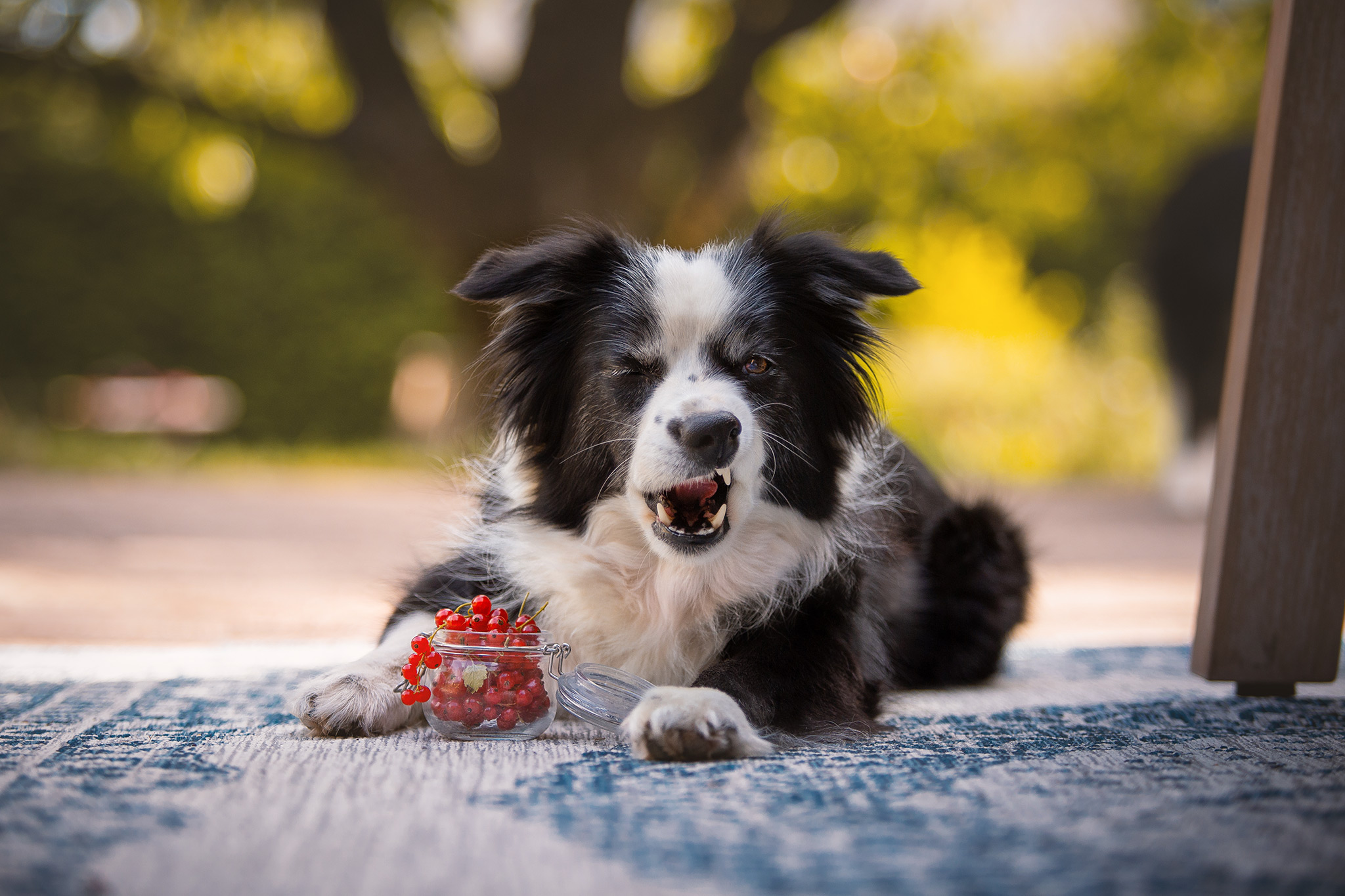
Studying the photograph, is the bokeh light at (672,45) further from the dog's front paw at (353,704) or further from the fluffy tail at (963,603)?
the dog's front paw at (353,704)

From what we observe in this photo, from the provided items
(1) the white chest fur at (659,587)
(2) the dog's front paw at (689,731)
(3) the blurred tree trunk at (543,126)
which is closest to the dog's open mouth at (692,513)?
(1) the white chest fur at (659,587)

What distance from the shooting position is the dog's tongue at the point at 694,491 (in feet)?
7.62

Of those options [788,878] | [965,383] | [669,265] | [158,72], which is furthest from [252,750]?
[965,383]

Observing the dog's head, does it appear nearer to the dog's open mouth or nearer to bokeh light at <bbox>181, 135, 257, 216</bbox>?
the dog's open mouth

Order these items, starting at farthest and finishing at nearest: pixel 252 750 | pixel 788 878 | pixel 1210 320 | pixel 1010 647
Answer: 1. pixel 1210 320
2. pixel 1010 647
3. pixel 252 750
4. pixel 788 878

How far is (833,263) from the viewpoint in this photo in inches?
98.4

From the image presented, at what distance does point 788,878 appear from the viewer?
1.34 meters

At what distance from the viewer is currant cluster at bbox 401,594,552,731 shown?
6.90 ft

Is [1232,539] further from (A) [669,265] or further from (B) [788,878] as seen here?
(B) [788,878]

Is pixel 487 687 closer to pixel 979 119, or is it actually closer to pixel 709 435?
pixel 709 435

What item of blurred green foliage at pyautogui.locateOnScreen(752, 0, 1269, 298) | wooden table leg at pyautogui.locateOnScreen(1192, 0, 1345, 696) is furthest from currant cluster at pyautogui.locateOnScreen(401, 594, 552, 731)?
blurred green foliage at pyautogui.locateOnScreen(752, 0, 1269, 298)

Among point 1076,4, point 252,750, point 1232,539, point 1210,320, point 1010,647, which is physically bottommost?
point 252,750

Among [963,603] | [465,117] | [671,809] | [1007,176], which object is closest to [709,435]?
[671,809]

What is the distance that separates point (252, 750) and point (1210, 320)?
7.81 meters
